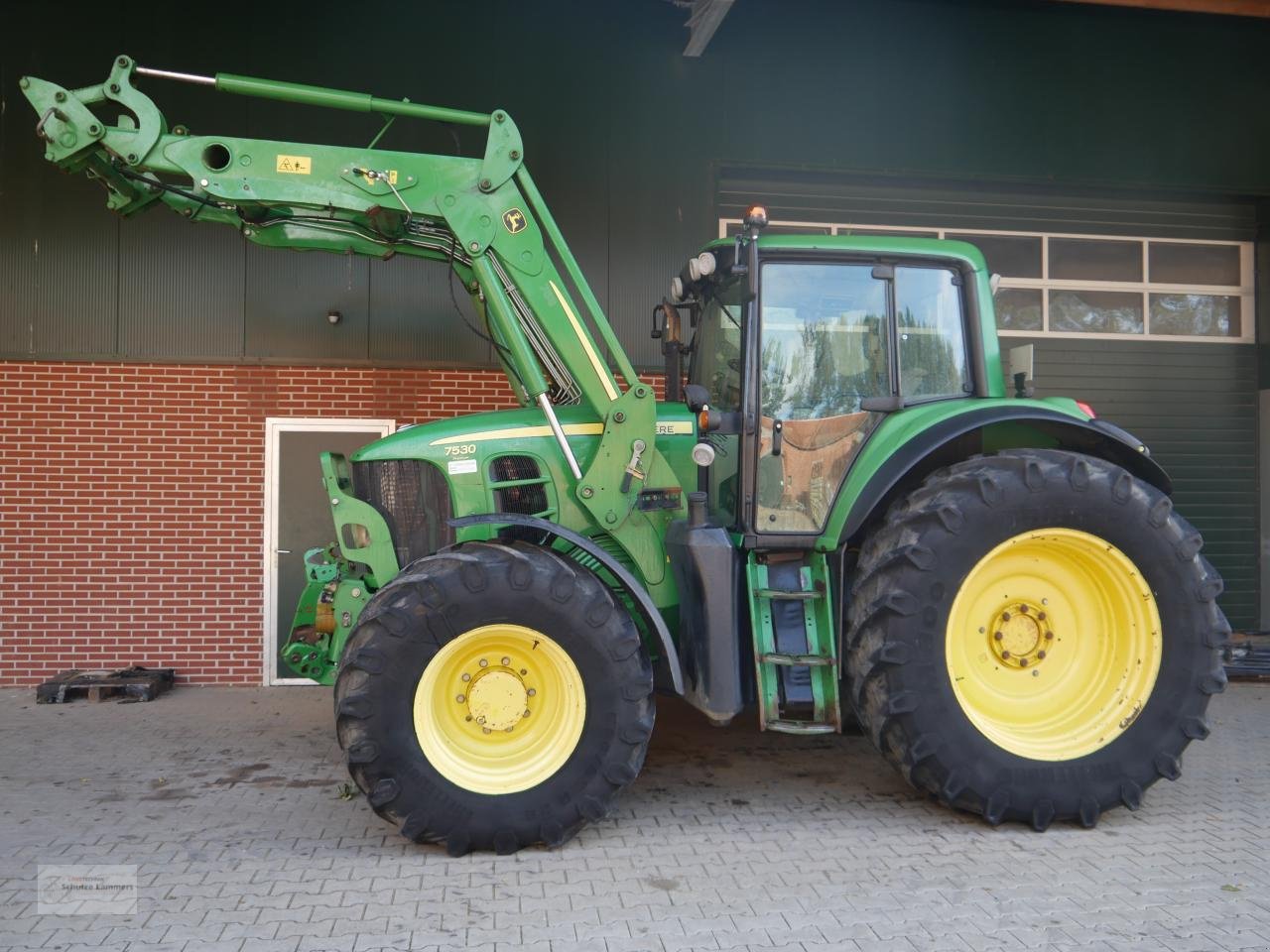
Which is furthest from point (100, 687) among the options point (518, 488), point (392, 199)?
point (392, 199)

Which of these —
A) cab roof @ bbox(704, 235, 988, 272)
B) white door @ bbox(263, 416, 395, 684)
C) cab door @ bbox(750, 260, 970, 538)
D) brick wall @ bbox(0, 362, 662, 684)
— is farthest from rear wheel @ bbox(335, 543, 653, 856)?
brick wall @ bbox(0, 362, 662, 684)

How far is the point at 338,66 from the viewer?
24.7ft

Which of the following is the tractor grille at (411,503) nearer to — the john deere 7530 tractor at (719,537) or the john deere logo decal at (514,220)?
the john deere 7530 tractor at (719,537)

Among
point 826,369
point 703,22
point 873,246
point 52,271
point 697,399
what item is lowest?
point 697,399

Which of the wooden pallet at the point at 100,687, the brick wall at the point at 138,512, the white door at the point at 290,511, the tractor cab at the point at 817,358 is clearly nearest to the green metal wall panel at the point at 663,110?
the brick wall at the point at 138,512

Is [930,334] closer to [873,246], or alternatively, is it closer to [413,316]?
[873,246]

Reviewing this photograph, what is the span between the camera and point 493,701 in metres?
4.10

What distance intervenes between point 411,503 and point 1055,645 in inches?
127

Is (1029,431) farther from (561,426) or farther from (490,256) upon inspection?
(490,256)

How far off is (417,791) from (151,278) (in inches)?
209

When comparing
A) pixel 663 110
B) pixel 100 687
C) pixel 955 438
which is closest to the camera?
pixel 955 438

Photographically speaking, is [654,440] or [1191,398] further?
[1191,398]

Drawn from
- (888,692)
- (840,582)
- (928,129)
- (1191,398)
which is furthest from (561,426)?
(1191,398)

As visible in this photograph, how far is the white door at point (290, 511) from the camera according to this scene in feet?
24.2
